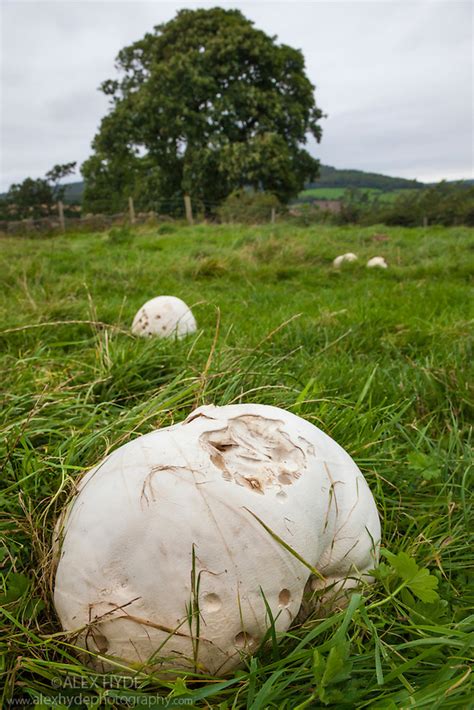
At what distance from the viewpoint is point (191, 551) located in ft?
3.89

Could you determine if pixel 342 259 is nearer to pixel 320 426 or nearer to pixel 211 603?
pixel 320 426

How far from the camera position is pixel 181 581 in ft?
3.88

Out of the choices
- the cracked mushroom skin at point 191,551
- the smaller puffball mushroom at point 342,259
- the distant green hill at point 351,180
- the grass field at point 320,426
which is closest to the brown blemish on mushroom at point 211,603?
the cracked mushroom skin at point 191,551

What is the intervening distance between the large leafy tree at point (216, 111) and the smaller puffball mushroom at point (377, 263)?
16727 millimetres

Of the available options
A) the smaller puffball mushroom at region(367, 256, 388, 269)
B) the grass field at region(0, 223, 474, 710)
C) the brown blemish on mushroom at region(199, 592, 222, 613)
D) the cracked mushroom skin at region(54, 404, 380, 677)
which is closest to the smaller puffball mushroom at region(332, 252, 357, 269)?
the smaller puffball mushroom at region(367, 256, 388, 269)

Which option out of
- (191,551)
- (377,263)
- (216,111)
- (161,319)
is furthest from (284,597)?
(216,111)

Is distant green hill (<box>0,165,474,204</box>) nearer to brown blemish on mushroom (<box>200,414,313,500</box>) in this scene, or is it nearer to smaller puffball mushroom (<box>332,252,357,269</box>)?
smaller puffball mushroom (<box>332,252,357,269</box>)

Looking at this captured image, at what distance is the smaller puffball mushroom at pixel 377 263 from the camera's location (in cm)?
858

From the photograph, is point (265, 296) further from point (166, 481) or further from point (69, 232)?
point (69, 232)

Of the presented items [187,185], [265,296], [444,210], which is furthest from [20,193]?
[265,296]

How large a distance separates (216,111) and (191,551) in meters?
27.3

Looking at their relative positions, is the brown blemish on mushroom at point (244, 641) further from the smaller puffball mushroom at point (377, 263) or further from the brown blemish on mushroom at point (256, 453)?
the smaller puffball mushroom at point (377, 263)

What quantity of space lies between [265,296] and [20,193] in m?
32.9

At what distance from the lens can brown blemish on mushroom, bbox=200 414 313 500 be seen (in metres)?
1.30
